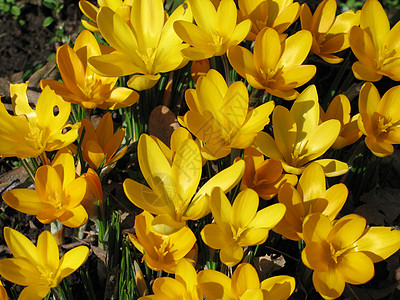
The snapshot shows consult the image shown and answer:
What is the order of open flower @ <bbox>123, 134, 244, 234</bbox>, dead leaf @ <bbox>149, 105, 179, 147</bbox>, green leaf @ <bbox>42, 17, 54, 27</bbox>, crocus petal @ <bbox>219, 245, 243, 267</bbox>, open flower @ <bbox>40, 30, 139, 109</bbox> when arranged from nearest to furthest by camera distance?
crocus petal @ <bbox>219, 245, 243, 267</bbox> → open flower @ <bbox>123, 134, 244, 234</bbox> → open flower @ <bbox>40, 30, 139, 109</bbox> → dead leaf @ <bbox>149, 105, 179, 147</bbox> → green leaf @ <bbox>42, 17, 54, 27</bbox>

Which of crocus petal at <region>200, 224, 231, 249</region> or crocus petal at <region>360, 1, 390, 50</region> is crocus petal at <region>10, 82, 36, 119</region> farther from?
crocus petal at <region>360, 1, 390, 50</region>

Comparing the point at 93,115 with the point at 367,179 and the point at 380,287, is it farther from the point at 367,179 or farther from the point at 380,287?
the point at 380,287

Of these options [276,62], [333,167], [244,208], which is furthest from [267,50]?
[244,208]

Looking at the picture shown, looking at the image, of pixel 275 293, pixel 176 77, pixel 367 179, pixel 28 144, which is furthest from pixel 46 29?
pixel 275 293

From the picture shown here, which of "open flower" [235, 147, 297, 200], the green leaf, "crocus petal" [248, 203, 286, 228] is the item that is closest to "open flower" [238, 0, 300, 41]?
"open flower" [235, 147, 297, 200]

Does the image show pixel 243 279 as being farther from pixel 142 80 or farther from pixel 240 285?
pixel 142 80

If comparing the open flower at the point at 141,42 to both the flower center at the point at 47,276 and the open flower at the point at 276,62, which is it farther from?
the flower center at the point at 47,276
